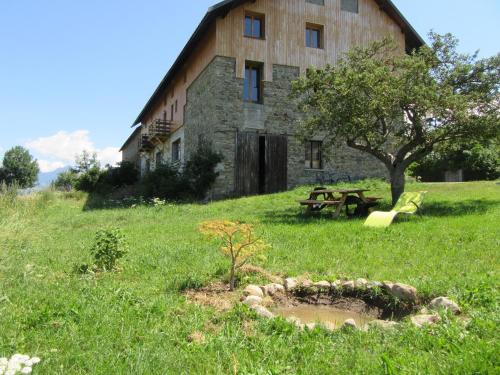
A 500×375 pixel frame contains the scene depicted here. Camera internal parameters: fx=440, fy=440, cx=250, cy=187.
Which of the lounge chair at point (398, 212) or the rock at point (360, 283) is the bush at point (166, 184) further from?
the rock at point (360, 283)

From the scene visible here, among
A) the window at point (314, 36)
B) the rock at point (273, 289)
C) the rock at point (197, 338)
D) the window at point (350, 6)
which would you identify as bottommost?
the rock at point (197, 338)

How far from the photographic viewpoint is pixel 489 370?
2.62 meters

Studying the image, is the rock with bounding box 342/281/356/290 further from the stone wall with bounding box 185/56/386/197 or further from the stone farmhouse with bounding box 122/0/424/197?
the stone wall with bounding box 185/56/386/197

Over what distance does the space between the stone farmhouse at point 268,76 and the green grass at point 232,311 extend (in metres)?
10.2

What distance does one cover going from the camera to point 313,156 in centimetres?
2009

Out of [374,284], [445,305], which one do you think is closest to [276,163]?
[374,284]

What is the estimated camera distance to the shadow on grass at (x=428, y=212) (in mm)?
9945

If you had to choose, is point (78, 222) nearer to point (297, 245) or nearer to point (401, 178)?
point (297, 245)

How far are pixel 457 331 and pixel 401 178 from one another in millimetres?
8967

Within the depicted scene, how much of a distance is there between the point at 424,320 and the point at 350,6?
19.8m

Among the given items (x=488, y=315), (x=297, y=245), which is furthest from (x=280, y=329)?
(x=297, y=245)

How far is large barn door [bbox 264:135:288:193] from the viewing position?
1902cm

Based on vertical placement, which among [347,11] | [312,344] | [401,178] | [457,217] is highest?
[347,11]

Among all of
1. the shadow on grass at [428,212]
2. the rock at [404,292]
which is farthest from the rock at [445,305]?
the shadow on grass at [428,212]
